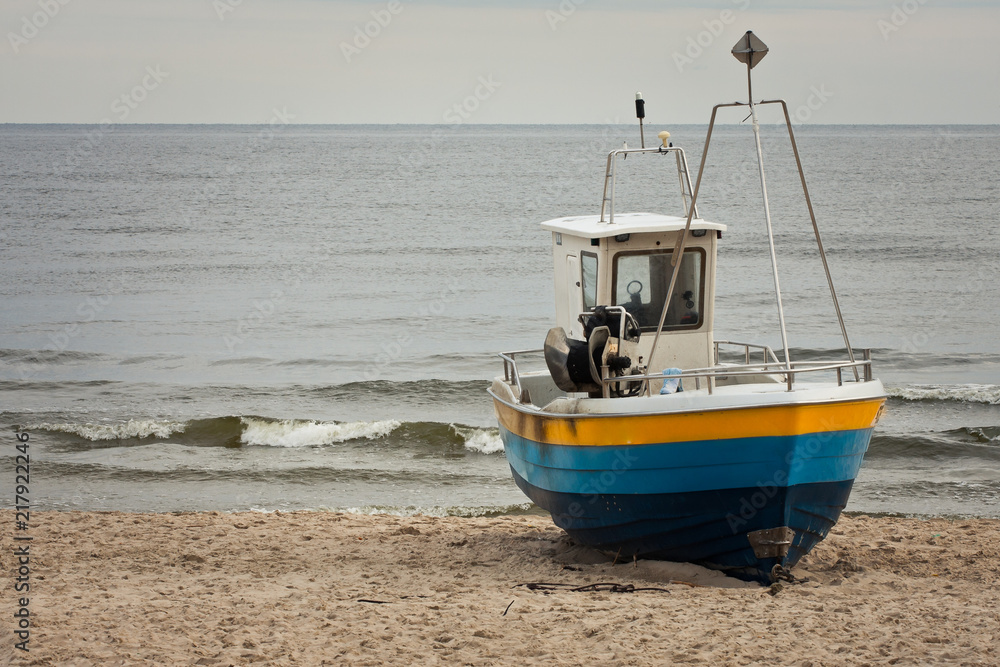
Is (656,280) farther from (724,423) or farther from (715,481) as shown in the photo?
(715,481)

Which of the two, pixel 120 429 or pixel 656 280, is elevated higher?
pixel 656 280

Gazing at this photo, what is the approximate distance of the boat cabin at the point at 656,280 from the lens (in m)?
7.91

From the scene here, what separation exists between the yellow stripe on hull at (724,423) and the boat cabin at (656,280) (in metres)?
A: 1.10

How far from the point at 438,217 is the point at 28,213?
70.1 feet

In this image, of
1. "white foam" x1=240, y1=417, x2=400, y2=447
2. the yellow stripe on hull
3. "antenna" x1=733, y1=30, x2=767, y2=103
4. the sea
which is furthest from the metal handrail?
"white foam" x1=240, y1=417, x2=400, y2=447

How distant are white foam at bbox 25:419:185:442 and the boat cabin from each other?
900 cm

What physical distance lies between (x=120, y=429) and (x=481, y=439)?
5.54 meters

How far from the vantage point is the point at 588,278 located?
8.21 metres

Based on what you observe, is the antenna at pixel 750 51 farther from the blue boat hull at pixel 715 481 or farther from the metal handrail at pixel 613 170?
A: the blue boat hull at pixel 715 481

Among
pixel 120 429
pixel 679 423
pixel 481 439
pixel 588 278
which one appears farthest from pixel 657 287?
pixel 120 429

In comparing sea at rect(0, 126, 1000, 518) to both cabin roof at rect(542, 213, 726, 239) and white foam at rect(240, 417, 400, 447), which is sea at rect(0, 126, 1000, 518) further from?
cabin roof at rect(542, 213, 726, 239)

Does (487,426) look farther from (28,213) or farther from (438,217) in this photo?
(28,213)

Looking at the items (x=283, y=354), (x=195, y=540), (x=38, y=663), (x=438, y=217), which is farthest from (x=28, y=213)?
(x=38, y=663)

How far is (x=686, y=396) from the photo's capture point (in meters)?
6.65
